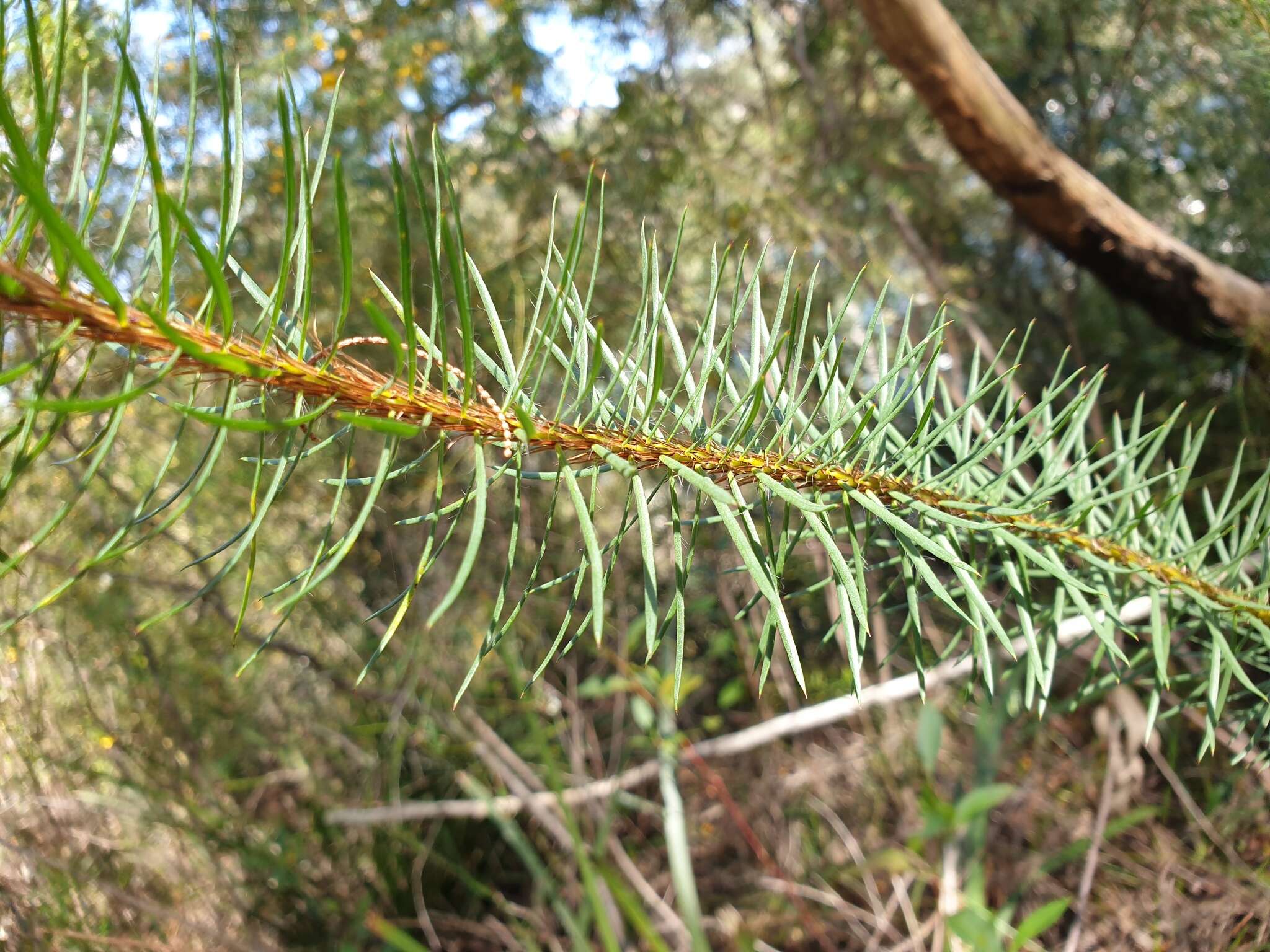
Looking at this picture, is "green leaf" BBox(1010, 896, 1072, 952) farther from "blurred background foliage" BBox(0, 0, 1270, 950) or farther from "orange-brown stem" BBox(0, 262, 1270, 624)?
"orange-brown stem" BBox(0, 262, 1270, 624)

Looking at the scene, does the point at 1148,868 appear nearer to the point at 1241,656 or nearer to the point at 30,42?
the point at 1241,656

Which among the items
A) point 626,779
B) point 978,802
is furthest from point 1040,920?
point 626,779

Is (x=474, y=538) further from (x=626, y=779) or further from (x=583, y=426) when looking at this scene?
(x=626, y=779)

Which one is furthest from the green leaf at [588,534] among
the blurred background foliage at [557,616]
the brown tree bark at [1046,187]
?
the brown tree bark at [1046,187]

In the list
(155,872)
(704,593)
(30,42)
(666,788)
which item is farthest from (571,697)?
(30,42)

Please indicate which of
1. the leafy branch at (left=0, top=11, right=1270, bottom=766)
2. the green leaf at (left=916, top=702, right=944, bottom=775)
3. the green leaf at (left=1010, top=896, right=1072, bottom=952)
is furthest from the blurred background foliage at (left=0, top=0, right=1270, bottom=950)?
the leafy branch at (left=0, top=11, right=1270, bottom=766)
